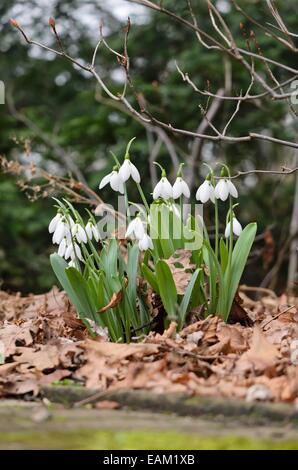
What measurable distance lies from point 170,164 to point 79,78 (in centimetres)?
155

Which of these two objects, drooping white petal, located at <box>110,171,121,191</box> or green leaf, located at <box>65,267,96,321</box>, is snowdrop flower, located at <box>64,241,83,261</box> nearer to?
green leaf, located at <box>65,267,96,321</box>

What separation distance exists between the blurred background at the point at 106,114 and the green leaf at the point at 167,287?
3.53 m

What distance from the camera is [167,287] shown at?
2518mm

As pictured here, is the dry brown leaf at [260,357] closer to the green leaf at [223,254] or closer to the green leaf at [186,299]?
the green leaf at [186,299]

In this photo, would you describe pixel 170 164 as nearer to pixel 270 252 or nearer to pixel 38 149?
pixel 38 149

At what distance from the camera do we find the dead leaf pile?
6.21ft

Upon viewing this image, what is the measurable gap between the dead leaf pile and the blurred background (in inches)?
144

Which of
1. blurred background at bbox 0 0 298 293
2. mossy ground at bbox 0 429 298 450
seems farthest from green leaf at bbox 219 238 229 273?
blurred background at bbox 0 0 298 293

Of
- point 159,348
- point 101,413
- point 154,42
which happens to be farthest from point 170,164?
point 101,413

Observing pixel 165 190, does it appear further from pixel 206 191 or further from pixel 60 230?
pixel 60 230

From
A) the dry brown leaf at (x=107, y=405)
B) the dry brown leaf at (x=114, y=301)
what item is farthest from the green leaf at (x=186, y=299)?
the dry brown leaf at (x=107, y=405)

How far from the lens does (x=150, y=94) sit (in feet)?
21.7

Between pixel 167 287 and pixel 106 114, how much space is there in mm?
4290

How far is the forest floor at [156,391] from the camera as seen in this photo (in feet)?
5.38
